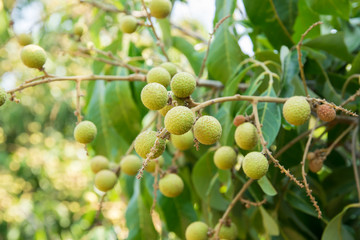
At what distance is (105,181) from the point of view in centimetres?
78

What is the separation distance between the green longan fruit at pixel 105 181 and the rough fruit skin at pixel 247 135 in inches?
12.7

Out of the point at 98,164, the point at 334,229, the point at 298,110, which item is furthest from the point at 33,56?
the point at 334,229

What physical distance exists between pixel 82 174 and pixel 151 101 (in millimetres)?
2985

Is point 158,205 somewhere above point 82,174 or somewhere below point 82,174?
above

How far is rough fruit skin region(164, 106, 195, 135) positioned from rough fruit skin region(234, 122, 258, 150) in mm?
150

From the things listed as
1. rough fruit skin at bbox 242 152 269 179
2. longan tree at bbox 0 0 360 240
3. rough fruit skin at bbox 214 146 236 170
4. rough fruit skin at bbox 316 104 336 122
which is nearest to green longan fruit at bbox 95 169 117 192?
longan tree at bbox 0 0 360 240

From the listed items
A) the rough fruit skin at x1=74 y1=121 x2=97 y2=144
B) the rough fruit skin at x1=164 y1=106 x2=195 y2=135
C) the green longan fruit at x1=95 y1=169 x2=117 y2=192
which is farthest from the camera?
the green longan fruit at x1=95 y1=169 x2=117 y2=192

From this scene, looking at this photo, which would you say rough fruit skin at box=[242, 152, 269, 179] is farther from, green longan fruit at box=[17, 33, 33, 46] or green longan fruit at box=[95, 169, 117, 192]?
green longan fruit at box=[17, 33, 33, 46]

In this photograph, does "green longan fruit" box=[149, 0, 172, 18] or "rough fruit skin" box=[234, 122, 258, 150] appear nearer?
"rough fruit skin" box=[234, 122, 258, 150]

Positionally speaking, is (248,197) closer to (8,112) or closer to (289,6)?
(289,6)

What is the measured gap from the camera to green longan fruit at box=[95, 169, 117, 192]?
78cm

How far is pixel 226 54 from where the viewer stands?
34.7 inches

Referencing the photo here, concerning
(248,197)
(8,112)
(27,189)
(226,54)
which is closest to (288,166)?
(248,197)

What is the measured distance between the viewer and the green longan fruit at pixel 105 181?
78cm
